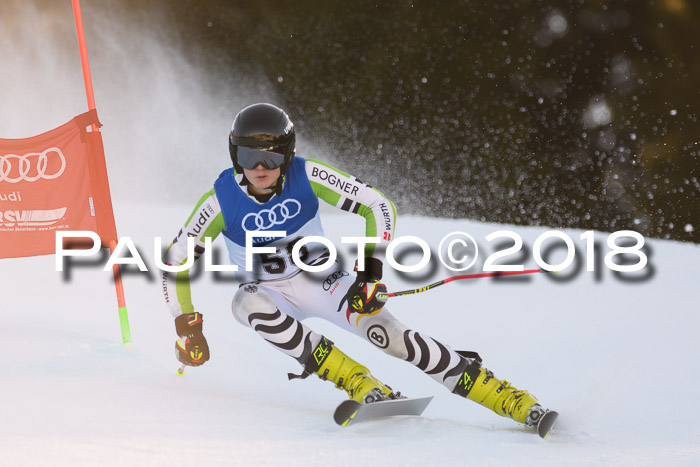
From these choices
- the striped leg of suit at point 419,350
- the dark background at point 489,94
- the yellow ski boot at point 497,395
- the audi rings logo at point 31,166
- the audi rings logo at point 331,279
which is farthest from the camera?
the dark background at point 489,94

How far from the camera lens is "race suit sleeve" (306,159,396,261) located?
3783mm

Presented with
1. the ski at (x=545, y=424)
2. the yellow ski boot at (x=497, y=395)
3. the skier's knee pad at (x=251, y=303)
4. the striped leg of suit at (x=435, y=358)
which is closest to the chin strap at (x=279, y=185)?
the skier's knee pad at (x=251, y=303)

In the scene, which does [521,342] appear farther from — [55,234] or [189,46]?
[189,46]

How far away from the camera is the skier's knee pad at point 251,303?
3.62 metres

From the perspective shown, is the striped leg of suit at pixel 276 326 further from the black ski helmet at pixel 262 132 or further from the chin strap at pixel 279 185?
the black ski helmet at pixel 262 132

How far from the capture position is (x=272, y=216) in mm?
3809

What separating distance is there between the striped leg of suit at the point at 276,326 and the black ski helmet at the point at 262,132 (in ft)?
2.10

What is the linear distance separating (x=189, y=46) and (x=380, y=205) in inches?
526

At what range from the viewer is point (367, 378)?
12.0 feet

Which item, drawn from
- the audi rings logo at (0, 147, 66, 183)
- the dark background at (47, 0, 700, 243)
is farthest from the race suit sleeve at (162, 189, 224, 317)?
the dark background at (47, 0, 700, 243)

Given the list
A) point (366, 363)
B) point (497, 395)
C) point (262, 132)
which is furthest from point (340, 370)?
point (366, 363)

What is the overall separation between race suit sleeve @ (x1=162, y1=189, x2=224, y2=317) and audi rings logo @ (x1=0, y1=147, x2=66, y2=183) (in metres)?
1.66

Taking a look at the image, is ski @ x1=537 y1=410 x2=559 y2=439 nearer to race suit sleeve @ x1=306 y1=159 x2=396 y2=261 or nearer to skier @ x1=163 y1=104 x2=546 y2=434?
skier @ x1=163 y1=104 x2=546 y2=434

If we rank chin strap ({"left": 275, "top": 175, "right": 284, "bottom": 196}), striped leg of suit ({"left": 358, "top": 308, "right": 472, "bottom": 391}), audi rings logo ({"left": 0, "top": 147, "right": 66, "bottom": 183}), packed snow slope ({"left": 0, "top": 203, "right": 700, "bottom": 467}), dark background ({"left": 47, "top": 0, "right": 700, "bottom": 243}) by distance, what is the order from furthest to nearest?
1. dark background ({"left": 47, "top": 0, "right": 700, "bottom": 243})
2. audi rings logo ({"left": 0, "top": 147, "right": 66, "bottom": 183})
3. chin strap ({"left": 275, "top": 175, "right": 284, "bottom": 196})
4. striped leg of suit ({"left": 358, "top": 308, "right": 472, "bottom": 391})
5. packed snow slope ({"left": 0, "top": 203, "right": 700, "bottom": 467})
